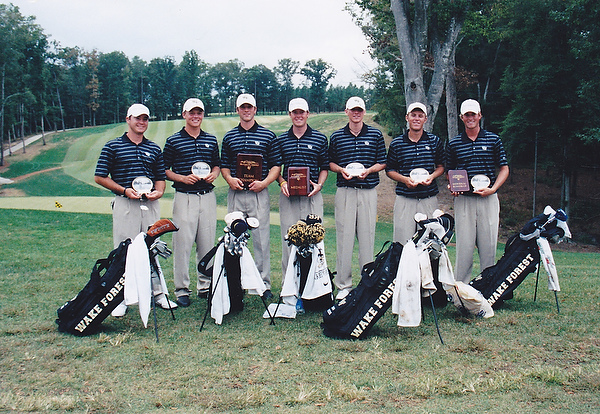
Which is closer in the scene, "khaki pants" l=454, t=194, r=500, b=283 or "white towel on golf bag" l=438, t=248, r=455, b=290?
"white towel on golf bag" l=438, t=248, r=455, b=290

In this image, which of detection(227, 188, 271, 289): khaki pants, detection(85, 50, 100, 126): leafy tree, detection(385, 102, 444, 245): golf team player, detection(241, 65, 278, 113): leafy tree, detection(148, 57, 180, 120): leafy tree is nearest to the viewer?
detection(385, 102, 444, 245): golf team player

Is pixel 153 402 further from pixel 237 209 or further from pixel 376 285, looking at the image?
pixel 237 209

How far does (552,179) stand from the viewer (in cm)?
3123

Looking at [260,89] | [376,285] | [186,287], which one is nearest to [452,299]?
[376,285]

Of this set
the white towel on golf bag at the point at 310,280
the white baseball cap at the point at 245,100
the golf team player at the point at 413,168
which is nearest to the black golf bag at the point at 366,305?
the white towel on golf bag at the point at 310,280

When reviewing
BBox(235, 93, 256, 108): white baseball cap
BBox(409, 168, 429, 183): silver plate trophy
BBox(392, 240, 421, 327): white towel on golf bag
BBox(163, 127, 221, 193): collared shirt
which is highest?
BBox(235, 93, 256, 108): white baseball cap

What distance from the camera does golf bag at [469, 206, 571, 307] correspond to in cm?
550

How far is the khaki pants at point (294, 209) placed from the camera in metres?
6.27

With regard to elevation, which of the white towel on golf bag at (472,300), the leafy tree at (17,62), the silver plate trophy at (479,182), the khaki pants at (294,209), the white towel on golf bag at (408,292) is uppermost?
the leafy tree at (17,62)

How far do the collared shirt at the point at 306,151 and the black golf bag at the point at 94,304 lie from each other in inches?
93.0

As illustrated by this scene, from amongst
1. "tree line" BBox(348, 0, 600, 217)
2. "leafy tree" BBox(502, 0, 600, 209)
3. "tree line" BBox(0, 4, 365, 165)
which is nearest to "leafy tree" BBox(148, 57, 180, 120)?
"tree line" BBox(0, 4, 365, 165)

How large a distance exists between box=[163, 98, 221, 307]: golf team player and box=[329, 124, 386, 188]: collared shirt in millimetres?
1601

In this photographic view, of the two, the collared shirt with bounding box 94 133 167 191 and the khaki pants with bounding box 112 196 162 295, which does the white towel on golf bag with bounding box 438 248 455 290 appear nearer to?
the khaki pants with bounding box 112 196 162 295

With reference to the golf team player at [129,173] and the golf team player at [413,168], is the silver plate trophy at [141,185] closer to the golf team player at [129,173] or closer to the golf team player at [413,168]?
the golf team player at [129,173]
